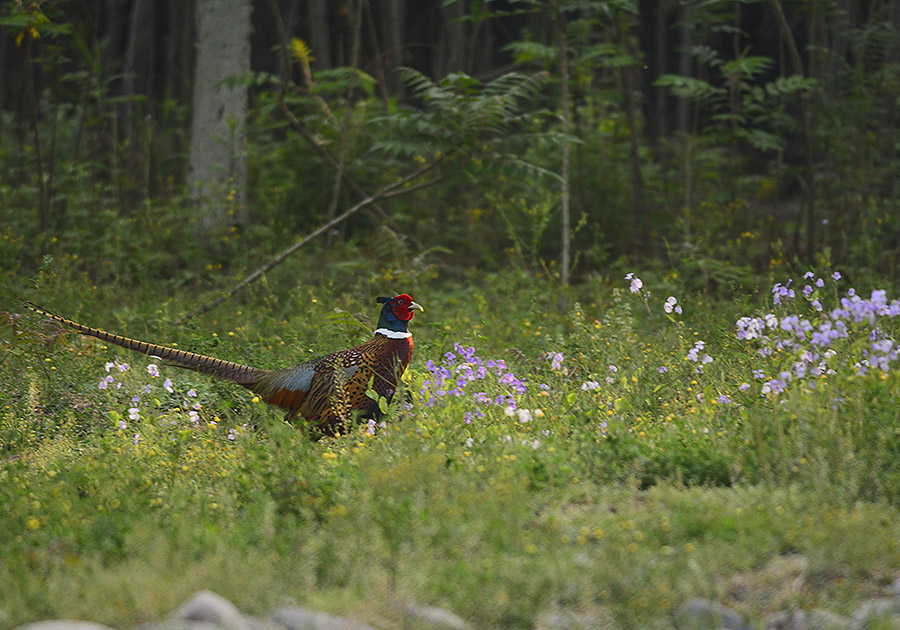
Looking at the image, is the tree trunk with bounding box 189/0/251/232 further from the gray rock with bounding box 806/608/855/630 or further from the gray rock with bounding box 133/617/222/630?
the gray rock with bounding box 806/608/855/630

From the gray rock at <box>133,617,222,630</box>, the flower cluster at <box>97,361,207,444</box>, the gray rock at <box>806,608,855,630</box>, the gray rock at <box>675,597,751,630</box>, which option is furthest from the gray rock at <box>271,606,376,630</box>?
the flower cluster at <box>97,361,207,444</box>

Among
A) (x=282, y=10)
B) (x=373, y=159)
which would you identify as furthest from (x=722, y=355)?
(x=282, y=10)

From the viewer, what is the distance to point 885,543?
317 centimetres

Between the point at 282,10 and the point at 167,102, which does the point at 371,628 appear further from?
the point at 282,10

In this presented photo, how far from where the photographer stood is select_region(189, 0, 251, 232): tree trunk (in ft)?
34.6

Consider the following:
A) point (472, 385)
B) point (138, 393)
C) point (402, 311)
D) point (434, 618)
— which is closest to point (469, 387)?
point (472, 385)

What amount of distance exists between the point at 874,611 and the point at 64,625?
2.47 meters

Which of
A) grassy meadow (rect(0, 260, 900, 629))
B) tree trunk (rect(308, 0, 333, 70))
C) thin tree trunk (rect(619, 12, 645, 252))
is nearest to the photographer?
grassy meadow (rect(0, 260, 900, 629))

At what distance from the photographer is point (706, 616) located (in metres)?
2.88

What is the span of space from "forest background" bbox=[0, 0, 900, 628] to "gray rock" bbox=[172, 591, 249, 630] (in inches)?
5.3

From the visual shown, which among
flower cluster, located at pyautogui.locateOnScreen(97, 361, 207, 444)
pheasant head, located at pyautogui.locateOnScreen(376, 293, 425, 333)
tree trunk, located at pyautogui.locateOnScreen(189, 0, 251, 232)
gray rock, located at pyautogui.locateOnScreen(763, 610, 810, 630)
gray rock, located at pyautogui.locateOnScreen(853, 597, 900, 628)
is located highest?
tree trunk, located at pyautogui.locateOnScreen(189, 0, 251, 232)

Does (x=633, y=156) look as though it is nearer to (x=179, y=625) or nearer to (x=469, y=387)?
(x=469, y=387)

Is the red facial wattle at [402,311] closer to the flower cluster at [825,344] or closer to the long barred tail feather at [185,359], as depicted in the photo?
the long barred tail feather at [185,359]

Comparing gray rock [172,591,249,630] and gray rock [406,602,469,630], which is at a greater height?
gray rock [172,591,249,630]
